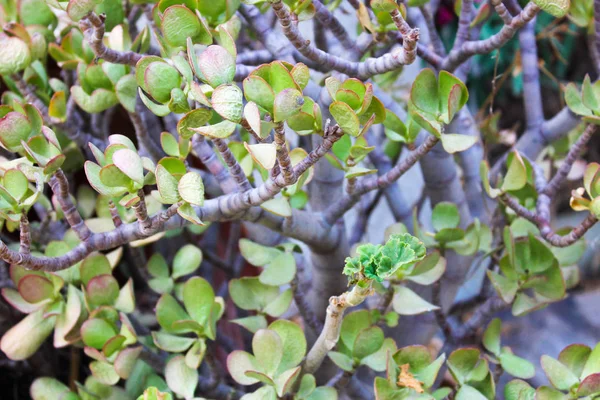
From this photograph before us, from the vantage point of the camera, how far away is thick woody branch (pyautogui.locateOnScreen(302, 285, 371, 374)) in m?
→ 0.37

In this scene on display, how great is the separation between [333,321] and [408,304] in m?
0.13

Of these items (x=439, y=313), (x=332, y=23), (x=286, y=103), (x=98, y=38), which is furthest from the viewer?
(x=439, y=313)

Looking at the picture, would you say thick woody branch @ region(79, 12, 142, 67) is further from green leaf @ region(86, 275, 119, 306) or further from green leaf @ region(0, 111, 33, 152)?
green leaf @ region(86, 275, 119, 306)

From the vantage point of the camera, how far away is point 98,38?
0.44 metres

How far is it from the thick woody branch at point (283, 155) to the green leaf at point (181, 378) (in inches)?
9.7

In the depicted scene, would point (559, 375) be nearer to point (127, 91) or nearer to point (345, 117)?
point (345, 117)

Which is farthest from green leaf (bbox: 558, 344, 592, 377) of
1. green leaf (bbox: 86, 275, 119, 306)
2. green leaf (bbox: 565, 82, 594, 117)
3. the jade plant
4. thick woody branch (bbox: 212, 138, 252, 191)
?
green leaf (bbox: 86, 275, 119, 306)

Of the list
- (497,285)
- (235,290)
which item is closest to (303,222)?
(235,290)

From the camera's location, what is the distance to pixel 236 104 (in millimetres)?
345

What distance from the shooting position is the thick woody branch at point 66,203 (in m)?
0.44

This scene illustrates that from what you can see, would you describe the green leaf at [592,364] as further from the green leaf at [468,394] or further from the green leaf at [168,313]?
the green leaf at [168,313]

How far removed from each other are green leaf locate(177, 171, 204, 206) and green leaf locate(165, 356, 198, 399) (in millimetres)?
225

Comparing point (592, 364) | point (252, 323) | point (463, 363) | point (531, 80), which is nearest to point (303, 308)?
point (252, 323)

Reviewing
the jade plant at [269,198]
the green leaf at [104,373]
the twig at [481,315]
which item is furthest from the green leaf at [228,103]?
the twig at [481,315]
